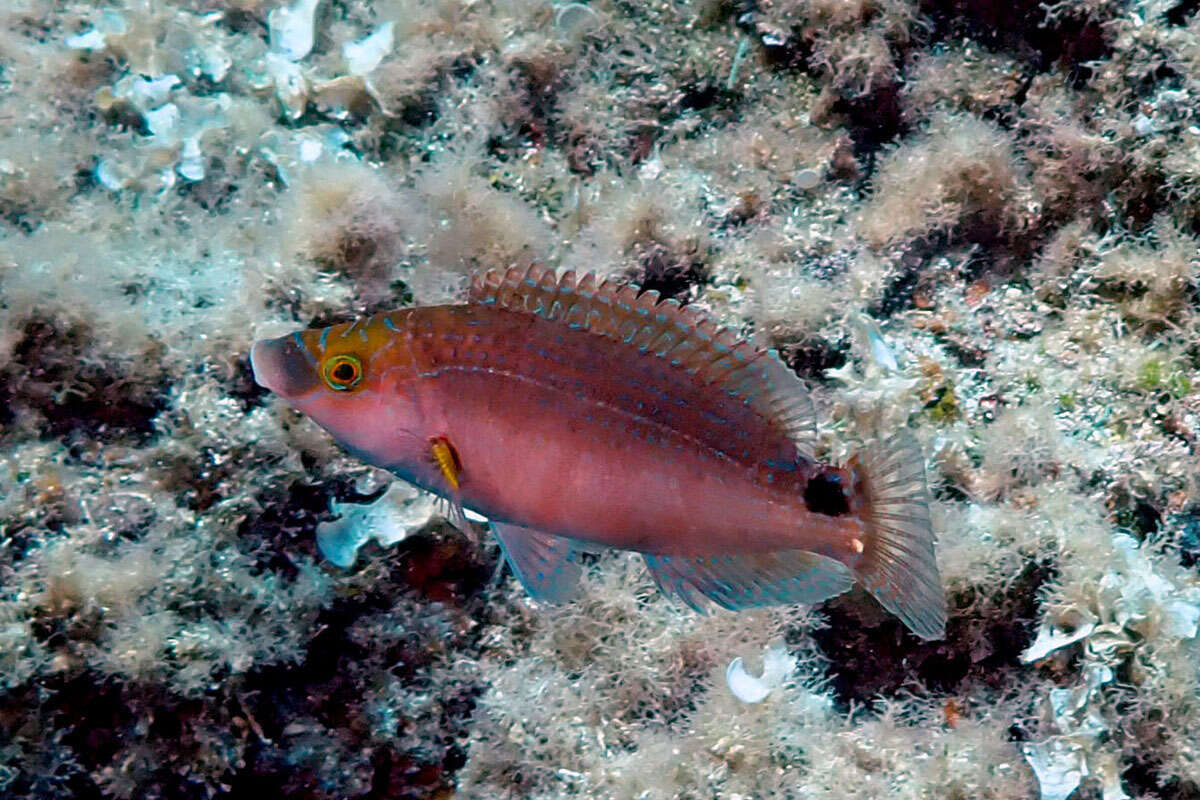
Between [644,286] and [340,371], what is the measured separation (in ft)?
5.61

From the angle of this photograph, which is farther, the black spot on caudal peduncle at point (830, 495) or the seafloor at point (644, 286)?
the seafloor at point (644, 286)

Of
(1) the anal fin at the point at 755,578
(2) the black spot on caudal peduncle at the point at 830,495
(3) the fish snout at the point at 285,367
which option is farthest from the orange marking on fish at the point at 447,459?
(2) the black spot on caudal peduncle at the point at 830,495

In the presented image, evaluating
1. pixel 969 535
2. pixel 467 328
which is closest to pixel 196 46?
pixel 467 328

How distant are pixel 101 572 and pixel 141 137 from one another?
2407 millimetres

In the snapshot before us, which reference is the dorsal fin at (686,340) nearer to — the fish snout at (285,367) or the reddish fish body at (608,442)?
the reddish fish body at (608,442)

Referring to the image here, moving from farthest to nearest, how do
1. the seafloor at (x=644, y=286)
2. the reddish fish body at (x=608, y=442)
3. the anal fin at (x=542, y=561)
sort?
the seafloor at (x=644, y=286) < the anal fin at (x=542, y=561) < the reddish fish body at (x=608, y=442)

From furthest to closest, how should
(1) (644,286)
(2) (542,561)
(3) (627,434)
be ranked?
(1) (644,286) → (2) (542,561) → (3) (627,434)

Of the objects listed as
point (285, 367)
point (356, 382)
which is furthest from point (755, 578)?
point (285, 367)

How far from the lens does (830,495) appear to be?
203cm

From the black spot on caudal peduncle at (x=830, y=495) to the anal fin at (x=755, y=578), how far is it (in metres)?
0.15

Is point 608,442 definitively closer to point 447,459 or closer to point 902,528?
point 447,459

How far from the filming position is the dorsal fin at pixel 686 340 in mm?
2012

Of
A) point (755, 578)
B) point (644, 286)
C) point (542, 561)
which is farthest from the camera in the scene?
point (644, 286)

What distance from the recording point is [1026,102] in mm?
3549
